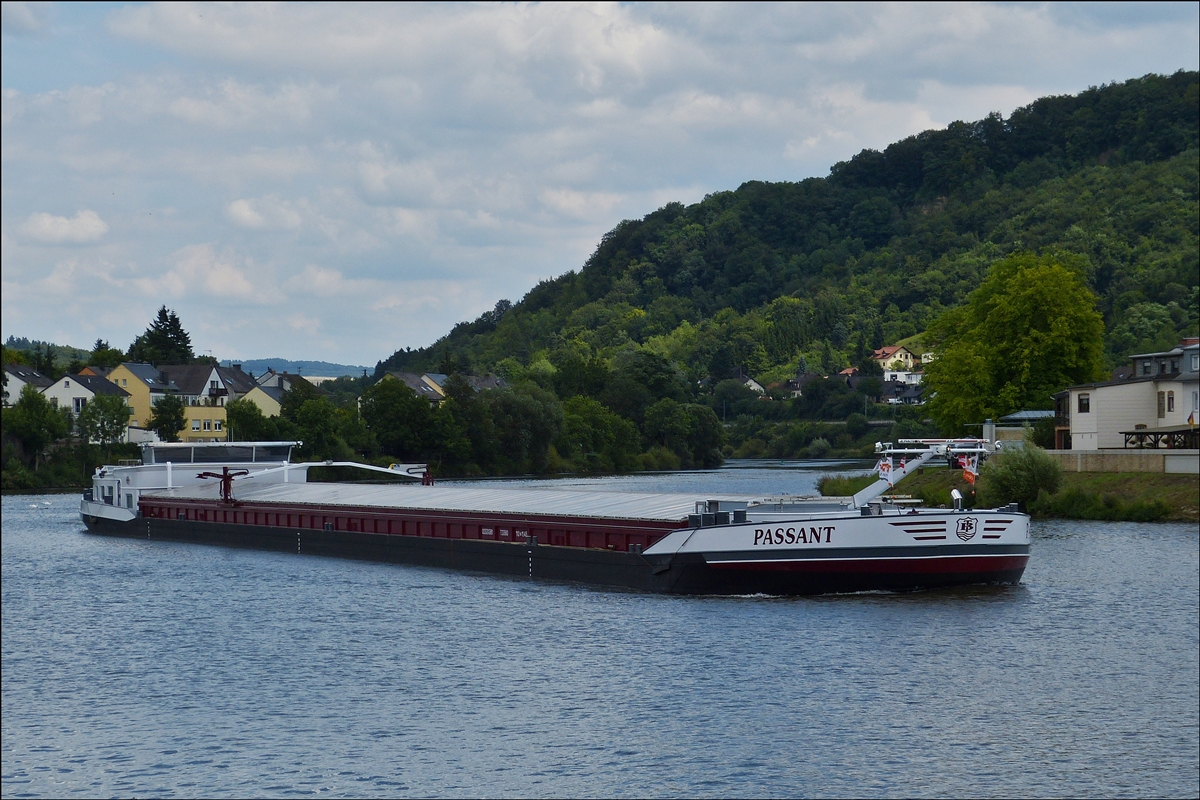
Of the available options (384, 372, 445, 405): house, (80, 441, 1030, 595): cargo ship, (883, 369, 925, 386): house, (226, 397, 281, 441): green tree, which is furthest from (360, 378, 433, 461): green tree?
(883, 369, 925, 386): house

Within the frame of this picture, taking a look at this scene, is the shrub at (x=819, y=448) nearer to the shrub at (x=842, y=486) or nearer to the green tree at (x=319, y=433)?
the green tree at (x=319, y=433)

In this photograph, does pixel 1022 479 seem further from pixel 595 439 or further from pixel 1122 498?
pixel 595 439

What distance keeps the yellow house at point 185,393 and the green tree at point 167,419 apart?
1.27 m

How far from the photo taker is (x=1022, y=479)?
49.3m

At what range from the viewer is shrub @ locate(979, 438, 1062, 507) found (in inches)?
1944

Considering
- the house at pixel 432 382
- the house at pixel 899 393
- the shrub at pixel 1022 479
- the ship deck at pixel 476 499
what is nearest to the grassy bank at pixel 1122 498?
the shrub at pixel 1022 479

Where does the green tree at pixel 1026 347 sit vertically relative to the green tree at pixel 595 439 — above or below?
above

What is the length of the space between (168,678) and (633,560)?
11.2m

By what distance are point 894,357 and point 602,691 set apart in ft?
481

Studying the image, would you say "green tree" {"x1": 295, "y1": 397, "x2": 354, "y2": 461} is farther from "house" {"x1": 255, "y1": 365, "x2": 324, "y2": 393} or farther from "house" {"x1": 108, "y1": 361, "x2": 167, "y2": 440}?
"house" {"x1": 255, "y1": 365, "x2": 324, "y2": 393}

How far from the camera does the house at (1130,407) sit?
57344 mm

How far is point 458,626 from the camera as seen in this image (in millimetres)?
26562

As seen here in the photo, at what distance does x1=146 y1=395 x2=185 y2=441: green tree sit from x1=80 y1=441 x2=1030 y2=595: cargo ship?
41.1 meters

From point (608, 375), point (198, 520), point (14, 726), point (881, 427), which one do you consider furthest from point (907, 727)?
point (608, 375)
